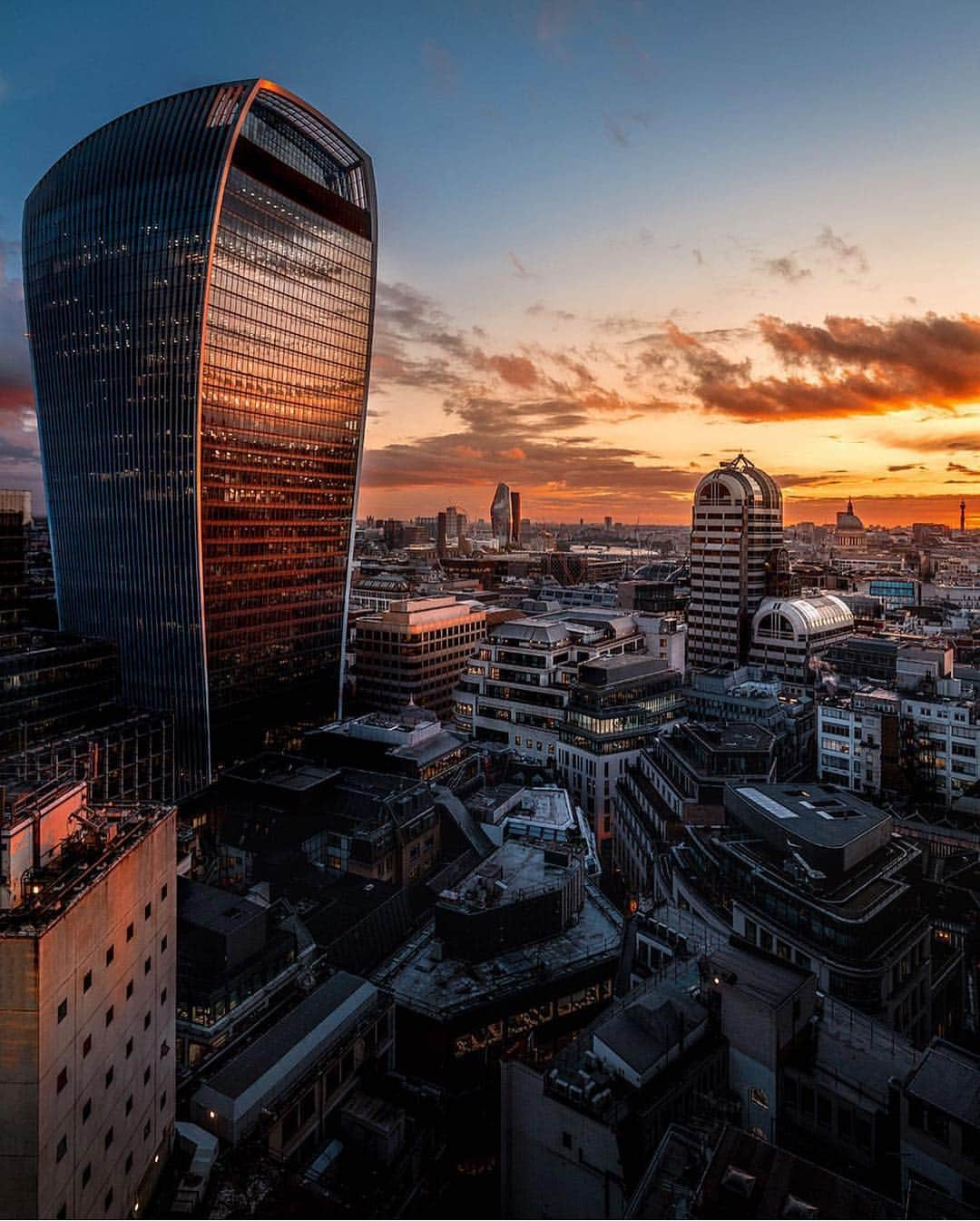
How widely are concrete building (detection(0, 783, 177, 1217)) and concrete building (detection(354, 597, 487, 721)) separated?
97.6 metres

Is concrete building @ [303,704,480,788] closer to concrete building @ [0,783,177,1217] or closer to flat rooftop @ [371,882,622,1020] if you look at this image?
flat rooftop @ [371,882,622,1020]

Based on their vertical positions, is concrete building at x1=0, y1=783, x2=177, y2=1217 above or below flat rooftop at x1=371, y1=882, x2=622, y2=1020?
above

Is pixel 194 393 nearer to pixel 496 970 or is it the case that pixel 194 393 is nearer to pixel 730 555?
pixel 496 970

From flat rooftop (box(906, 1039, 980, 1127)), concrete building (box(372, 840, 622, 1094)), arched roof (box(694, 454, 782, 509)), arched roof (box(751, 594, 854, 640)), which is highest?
arched roof (box(694, 454, 782, 509))

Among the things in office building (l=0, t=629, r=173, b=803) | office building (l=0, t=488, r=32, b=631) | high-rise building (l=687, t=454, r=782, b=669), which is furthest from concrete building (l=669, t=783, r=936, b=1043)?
office building (l=0, t=488, r=32, b=631)

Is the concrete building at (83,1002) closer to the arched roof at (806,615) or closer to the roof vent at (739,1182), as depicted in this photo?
Result: the roof vent at (739,1182)

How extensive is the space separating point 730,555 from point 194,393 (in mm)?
104760

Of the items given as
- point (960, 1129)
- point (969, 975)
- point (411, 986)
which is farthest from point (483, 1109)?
point (969, 975)

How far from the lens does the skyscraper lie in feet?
356

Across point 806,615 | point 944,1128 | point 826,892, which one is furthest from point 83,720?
point 806,615

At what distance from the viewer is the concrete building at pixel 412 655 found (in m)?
138

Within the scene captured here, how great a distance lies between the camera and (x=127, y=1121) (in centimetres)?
3189

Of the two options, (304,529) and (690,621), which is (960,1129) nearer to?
(304,529)

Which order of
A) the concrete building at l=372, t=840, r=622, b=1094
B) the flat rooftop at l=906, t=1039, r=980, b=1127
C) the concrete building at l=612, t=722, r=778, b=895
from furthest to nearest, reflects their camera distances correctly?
the concrete building at l=612, t=722, r=778, b=895 → the concrete building at l=372, t=840, r=622, b=1094 → the flat rooftop at l=906, t=1039, r=980, b=1127
